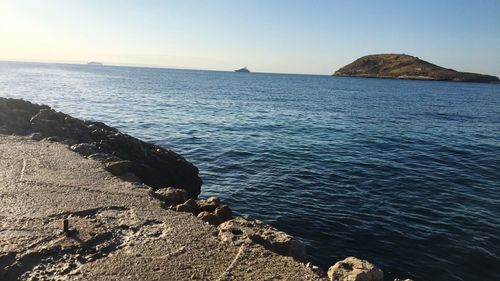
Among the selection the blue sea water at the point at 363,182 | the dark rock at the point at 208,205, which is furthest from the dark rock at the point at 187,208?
the blue sea water at the point at 363,182

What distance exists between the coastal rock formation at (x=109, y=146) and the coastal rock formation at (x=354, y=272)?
9.32 metres

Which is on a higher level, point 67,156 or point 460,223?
point 67,156

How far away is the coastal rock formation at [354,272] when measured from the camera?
763 cm

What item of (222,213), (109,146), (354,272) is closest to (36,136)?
(109,146)

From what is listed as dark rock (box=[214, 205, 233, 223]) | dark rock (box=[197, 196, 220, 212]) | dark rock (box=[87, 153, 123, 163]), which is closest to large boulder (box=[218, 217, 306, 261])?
dark rock (box=[214, 205, 233, 223])

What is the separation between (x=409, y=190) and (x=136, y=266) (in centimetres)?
1489

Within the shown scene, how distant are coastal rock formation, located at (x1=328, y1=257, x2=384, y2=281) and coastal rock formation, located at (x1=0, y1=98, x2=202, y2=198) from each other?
9322mm

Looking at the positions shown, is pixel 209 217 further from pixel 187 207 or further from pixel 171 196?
pixel 171 196

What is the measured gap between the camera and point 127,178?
12.6m

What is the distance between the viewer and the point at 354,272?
305 inches

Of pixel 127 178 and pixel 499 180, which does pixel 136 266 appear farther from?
pixel 499 180

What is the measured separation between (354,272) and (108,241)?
499 centimetres

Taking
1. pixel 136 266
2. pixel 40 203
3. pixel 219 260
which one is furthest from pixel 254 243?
pixel 40 203

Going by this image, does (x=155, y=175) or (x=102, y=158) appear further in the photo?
(x=155, y=175)
